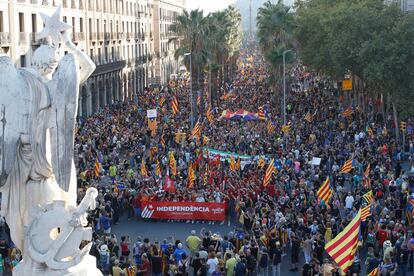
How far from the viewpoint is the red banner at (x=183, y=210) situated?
71.7 feet

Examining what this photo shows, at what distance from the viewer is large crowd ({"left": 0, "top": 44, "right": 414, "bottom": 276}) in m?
15.7

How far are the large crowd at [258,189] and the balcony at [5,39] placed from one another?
625cm

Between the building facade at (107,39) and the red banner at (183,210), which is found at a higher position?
the building facade at (107,39)

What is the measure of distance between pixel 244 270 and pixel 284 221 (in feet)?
12.4

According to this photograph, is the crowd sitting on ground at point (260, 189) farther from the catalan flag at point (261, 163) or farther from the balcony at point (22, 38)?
the balcony at point (22, 38)

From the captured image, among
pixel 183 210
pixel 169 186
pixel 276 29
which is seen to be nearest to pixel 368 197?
pixel 183 210

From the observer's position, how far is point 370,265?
14641mm

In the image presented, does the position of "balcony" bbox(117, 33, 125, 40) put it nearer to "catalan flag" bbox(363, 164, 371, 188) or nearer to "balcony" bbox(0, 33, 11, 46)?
"balcony" bbox(0, 33, 11, 46)

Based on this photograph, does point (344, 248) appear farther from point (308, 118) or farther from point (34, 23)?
point (34, 23)

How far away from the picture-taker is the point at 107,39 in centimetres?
6088

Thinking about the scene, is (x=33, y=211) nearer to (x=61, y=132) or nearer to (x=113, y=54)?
(x=61, y=132)

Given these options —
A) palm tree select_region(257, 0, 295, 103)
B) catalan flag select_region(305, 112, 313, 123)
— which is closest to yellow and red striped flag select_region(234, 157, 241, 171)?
catalan flag select_region(305, 112, 313, 123)

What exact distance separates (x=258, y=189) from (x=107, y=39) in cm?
4126

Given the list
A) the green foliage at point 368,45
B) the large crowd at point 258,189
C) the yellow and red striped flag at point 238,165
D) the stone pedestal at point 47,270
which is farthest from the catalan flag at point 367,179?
Answer: the stone pedestal at point 47,270
